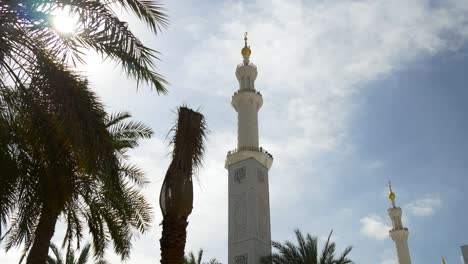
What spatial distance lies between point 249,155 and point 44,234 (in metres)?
22.8

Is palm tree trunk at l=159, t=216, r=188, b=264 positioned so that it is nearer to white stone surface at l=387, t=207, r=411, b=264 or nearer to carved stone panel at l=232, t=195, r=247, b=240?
carved stone panel at l=232, t=195, r=247, b=240

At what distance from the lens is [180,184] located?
757cm

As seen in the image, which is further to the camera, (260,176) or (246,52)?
(246,52)

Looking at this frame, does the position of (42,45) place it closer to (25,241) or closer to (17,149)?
(17,149)

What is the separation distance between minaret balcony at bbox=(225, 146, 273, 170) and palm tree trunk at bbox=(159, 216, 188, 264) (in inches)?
1013

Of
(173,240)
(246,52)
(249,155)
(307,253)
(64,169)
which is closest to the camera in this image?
(173,240)

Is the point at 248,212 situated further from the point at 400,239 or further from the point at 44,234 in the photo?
the point at 400,239

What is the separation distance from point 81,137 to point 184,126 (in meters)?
1.60

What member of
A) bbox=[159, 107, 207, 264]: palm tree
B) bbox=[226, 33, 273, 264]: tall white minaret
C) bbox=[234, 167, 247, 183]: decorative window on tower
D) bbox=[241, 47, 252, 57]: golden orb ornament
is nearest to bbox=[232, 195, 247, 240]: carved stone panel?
bbox=[226, 33, 273, 264]: tall white minaret

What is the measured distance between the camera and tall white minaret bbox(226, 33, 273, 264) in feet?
96.7

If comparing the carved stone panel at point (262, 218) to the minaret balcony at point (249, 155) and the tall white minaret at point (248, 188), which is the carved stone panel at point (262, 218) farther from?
the minaret balcony at point (249, 155)

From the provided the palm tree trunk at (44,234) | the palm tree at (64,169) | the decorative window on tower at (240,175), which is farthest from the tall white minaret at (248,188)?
the palm tree trunk at (44,234)

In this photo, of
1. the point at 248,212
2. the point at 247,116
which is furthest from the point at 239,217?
the point at 247,116

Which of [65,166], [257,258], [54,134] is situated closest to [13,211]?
[65,166]
